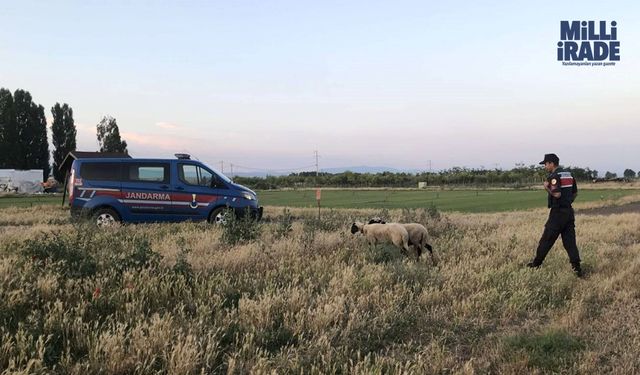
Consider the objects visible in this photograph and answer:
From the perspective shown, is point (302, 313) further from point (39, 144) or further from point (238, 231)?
point (39, 144)

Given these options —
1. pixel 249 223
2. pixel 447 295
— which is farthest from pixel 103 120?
pixel 447 295

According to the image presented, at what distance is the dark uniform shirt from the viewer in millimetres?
8109

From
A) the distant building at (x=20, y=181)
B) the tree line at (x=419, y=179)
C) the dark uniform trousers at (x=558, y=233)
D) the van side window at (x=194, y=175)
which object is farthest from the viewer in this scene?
the tree line at (x=419, y=179)

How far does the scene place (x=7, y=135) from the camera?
2645 inches

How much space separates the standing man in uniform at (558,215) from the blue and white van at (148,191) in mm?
8754

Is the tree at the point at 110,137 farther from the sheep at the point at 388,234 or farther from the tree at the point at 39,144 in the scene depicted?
the sheep at the point at 388,234

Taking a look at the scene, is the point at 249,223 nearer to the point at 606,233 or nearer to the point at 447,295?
the point at 447,295

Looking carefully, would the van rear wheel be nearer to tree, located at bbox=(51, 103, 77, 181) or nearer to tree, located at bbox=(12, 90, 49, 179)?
tree, located at bbox=(12, 90, 49, 179)

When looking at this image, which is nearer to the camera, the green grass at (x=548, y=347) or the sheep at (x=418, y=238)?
the green grass at (x=548, y=347)

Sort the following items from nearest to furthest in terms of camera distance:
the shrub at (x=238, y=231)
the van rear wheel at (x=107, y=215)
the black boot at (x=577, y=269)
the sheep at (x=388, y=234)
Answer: the black boot at (x=577, y=269)
the sheep at (x=388, y=234)
the shrub at (x=238, y=231)
the van rear wheel at (x=107, y=215)

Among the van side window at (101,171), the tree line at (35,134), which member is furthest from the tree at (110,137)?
the van side window at (101,171)

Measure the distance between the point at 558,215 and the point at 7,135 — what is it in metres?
75.8

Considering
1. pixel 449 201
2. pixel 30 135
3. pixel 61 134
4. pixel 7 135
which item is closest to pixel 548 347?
pixel 449 201

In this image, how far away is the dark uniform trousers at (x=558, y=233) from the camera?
7.86 metres
